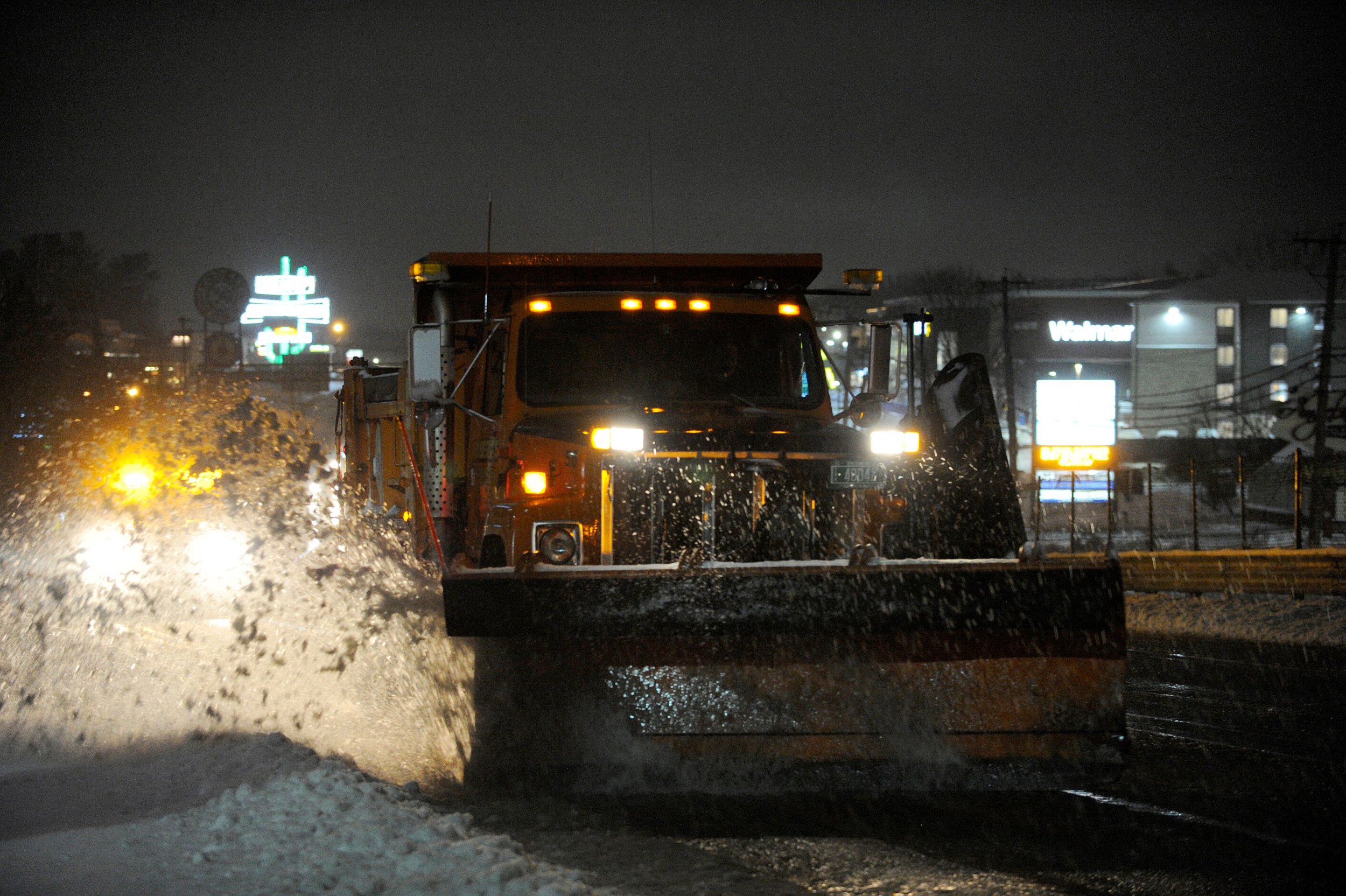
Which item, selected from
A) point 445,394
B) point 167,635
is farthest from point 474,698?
point 167,635

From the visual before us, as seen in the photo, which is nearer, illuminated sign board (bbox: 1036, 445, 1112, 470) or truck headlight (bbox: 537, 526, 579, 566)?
truck headlight (bbox: 537, 526, 579, 566)

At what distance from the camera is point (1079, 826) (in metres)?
5.32

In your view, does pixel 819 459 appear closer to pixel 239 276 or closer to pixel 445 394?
pixel 445 394

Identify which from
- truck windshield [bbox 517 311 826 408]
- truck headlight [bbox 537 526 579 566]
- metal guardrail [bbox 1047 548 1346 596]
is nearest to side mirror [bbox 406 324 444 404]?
truck windshield [bbox 517 311 826 408]

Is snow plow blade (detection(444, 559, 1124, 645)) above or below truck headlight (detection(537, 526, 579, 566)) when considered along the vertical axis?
below

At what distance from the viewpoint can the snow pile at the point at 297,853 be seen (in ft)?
13.2

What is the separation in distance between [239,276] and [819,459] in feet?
135

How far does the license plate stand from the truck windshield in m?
1.30

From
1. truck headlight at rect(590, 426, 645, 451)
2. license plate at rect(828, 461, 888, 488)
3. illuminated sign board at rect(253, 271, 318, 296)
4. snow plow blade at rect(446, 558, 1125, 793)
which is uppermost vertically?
illuminated sign board at rect(253, 271, 318, 296)

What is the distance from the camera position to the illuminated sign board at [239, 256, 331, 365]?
80.7 m

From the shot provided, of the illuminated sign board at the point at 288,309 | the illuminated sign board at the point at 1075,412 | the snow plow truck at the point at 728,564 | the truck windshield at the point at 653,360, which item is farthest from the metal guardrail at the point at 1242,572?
the illuminated sign board at the point at 288,309

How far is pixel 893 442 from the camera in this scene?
694 centimetres

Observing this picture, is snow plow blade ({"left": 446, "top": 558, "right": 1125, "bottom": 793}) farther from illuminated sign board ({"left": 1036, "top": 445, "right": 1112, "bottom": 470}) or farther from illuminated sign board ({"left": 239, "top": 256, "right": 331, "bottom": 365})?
illuminated sign board ({"left": 239, "top": 256, "right": 331, "bottom": 365})

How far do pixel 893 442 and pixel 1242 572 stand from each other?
11699 mm
